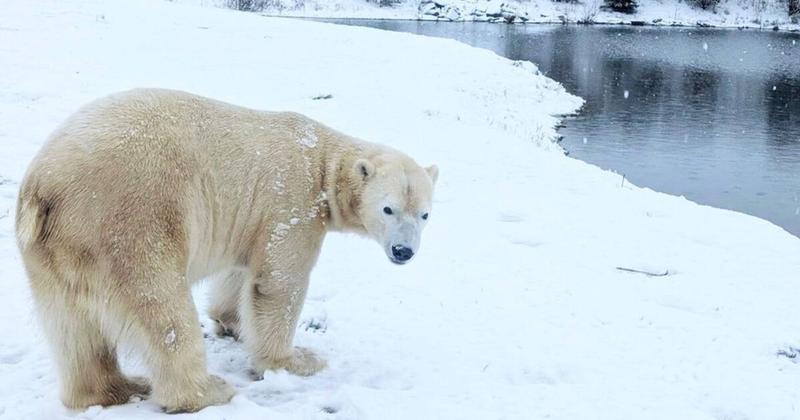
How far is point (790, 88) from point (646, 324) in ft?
76.3

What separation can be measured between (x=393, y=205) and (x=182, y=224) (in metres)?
1.25

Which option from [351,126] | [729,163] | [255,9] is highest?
[255,9]

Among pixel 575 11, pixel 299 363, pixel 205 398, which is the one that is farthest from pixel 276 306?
pixel 575 11

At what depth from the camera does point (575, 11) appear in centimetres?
5019

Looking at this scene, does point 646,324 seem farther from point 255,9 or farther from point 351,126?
point 255,9

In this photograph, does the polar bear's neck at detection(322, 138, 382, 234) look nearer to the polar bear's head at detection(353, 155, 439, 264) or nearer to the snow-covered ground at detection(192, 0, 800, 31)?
the polar bear's head at detection(353, 155, 439, 264)

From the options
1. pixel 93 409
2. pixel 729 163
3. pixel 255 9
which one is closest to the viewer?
pixel 93 409

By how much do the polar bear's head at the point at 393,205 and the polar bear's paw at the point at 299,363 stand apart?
0.82 meters

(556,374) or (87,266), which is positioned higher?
(87,266)

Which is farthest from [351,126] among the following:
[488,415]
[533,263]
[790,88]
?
[790,88]

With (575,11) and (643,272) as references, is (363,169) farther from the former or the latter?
(575,11)

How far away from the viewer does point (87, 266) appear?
11.1 feet

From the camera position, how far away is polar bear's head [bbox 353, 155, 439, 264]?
4281 mm

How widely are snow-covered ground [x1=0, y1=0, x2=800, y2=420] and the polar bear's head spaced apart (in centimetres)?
87
